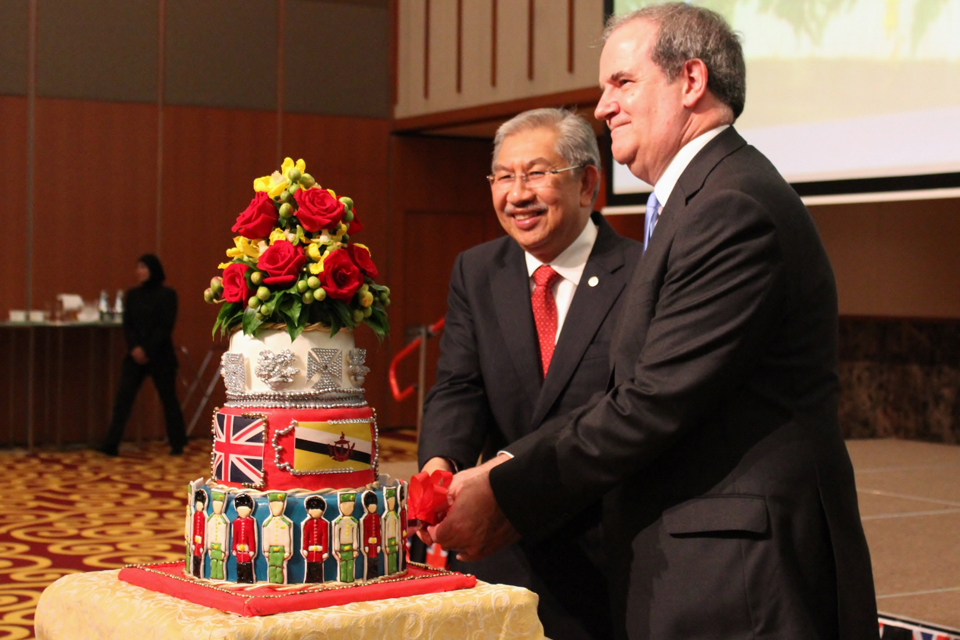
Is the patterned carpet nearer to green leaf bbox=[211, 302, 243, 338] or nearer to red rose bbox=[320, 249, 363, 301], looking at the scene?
green leaf bbox=[211, 302, 243, 338]

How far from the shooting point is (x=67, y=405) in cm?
1008

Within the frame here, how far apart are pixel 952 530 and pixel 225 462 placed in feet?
11.0

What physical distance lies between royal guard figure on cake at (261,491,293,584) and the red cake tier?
0.07 meters

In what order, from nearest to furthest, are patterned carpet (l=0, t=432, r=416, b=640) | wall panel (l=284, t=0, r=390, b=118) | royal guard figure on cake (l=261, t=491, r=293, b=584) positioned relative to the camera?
royal guard figure on cake (l=261, t=491, r=293, b=584) → patterned carpet (l=0, t=432, r=416, b=640) → wall panel (l=284, t=0, r=390, b=118)

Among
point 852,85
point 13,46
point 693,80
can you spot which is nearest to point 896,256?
point 852,85

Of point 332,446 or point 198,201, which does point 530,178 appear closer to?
point 332,446

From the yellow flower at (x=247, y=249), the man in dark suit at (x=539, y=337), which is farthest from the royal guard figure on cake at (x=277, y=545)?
the man in dark suit at (x=539, y=337)

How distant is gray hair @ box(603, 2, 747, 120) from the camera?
1.88m

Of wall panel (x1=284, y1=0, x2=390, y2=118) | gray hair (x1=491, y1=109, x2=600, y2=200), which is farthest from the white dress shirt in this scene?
wall panel (x1=284, y1=0, x2=390, y2=118)

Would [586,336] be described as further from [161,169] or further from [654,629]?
[161,169]

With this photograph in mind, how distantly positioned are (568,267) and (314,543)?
0.99 m

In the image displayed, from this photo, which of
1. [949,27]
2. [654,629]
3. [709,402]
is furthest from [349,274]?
[949,27]

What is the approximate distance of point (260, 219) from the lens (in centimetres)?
191

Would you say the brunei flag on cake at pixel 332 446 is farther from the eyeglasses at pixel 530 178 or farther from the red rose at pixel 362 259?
the eyeglasses at pixel 530 178
